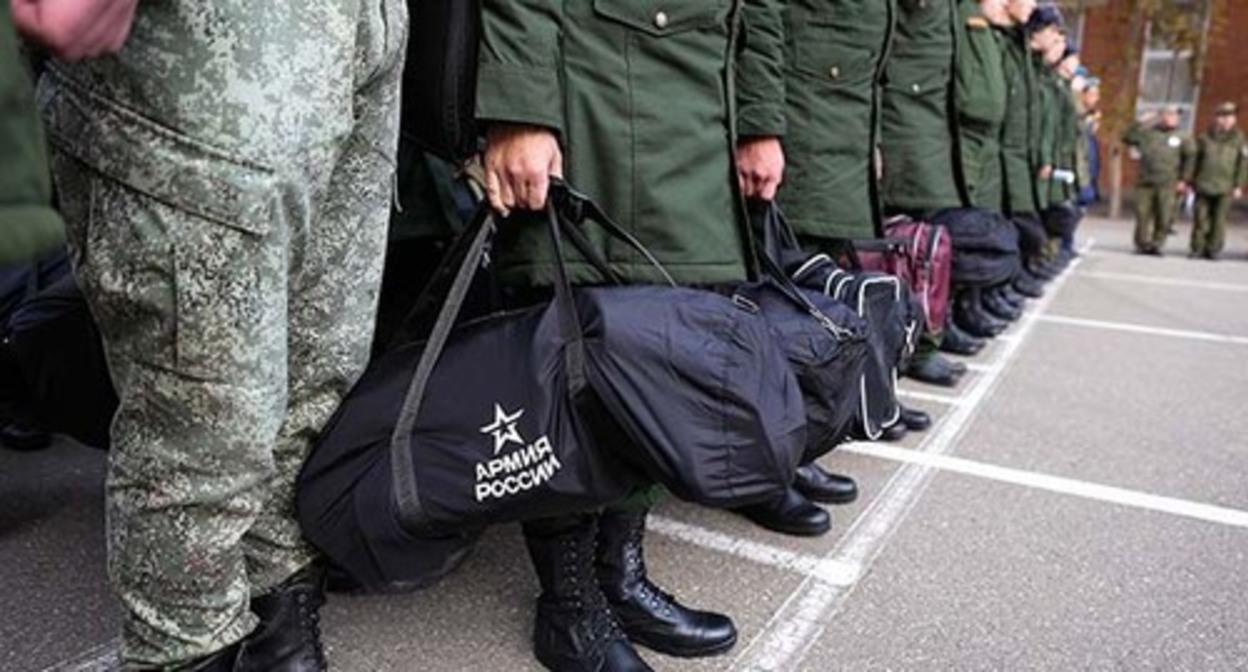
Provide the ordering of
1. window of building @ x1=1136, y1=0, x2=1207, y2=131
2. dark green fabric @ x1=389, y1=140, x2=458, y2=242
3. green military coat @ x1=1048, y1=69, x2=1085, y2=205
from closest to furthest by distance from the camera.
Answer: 1. dark green fabric @ x1=389, y1=140, x2=458, y2=242
2. green military coat @ x1=1048, y1=69, x2=1085, y2=205
3. window of building @ x1=1136, y1=0, x2=1207, y2=131

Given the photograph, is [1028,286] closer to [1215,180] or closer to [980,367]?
[980,367]

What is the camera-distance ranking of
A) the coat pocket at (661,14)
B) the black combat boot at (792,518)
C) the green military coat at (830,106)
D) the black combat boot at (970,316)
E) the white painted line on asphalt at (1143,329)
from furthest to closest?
the white painted line on asphalt at (1143,329) < the black combat boot at (970,316) < the green military coat at (830,106) < the black combat boot at (792,518) < the coat pocket at (661,14)

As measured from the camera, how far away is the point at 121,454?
5.12 feet

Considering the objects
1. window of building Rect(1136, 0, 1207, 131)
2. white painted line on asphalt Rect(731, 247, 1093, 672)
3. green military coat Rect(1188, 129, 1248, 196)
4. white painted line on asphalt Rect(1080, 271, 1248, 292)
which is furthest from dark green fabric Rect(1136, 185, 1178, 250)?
white painted line on asphalt Rect(731, 247, 1093, 672)

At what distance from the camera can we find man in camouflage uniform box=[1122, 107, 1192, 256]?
12719mm

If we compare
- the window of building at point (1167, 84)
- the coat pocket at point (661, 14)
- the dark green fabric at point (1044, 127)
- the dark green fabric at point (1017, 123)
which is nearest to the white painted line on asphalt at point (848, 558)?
the coat pocket at point (661, 14)

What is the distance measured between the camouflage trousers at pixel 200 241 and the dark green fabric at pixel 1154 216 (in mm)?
12910

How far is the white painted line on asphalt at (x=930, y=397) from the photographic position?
14.8 ft

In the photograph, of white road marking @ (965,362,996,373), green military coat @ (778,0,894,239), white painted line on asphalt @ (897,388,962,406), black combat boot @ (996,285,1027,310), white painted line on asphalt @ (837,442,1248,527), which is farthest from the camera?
black combat boot @ (996,285,1027,310)

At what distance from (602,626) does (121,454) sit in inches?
37.9

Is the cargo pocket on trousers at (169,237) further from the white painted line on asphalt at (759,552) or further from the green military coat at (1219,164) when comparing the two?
the green military coat at (1219,164)

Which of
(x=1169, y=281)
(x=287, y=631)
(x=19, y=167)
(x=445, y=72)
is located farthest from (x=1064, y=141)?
(x=19, y=167)

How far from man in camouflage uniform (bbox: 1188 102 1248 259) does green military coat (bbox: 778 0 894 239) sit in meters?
11.1

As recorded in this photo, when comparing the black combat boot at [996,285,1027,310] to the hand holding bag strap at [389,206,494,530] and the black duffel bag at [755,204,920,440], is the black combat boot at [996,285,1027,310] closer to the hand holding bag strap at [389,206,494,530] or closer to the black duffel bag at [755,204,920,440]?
the black duffel bag at [755,204,920,440]
